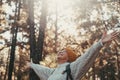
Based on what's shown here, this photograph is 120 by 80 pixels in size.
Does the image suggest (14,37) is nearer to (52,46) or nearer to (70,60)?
(52,46)

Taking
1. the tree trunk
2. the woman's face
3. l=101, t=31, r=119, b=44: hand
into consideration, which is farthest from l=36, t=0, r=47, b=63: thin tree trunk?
l=101, t=31, r=119, b=44: hand

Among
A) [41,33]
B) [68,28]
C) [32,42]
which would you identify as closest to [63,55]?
[32,42]

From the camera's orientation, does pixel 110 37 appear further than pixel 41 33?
No

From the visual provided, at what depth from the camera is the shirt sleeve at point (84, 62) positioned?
12.7 feet

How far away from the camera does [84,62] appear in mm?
4027

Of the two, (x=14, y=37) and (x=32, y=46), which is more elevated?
(x=32, y=46)

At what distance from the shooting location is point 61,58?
14.7 feet

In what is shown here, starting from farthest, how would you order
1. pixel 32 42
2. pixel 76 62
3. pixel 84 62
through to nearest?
pixel 32 42
pixel 76 62
pixel 84 62

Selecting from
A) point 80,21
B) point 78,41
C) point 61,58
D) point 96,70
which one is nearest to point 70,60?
point 61,58

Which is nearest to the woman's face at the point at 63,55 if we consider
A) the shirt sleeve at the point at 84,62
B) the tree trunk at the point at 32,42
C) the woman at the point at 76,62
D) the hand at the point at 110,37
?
the woman at the point at 76,62

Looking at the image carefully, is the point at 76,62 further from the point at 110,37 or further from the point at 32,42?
the point at 32,42

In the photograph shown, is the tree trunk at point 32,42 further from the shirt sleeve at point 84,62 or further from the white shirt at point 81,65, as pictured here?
the shirt sleeve at point 84,62

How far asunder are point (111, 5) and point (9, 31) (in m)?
9.02

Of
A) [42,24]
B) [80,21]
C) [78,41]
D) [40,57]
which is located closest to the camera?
[40,57]
